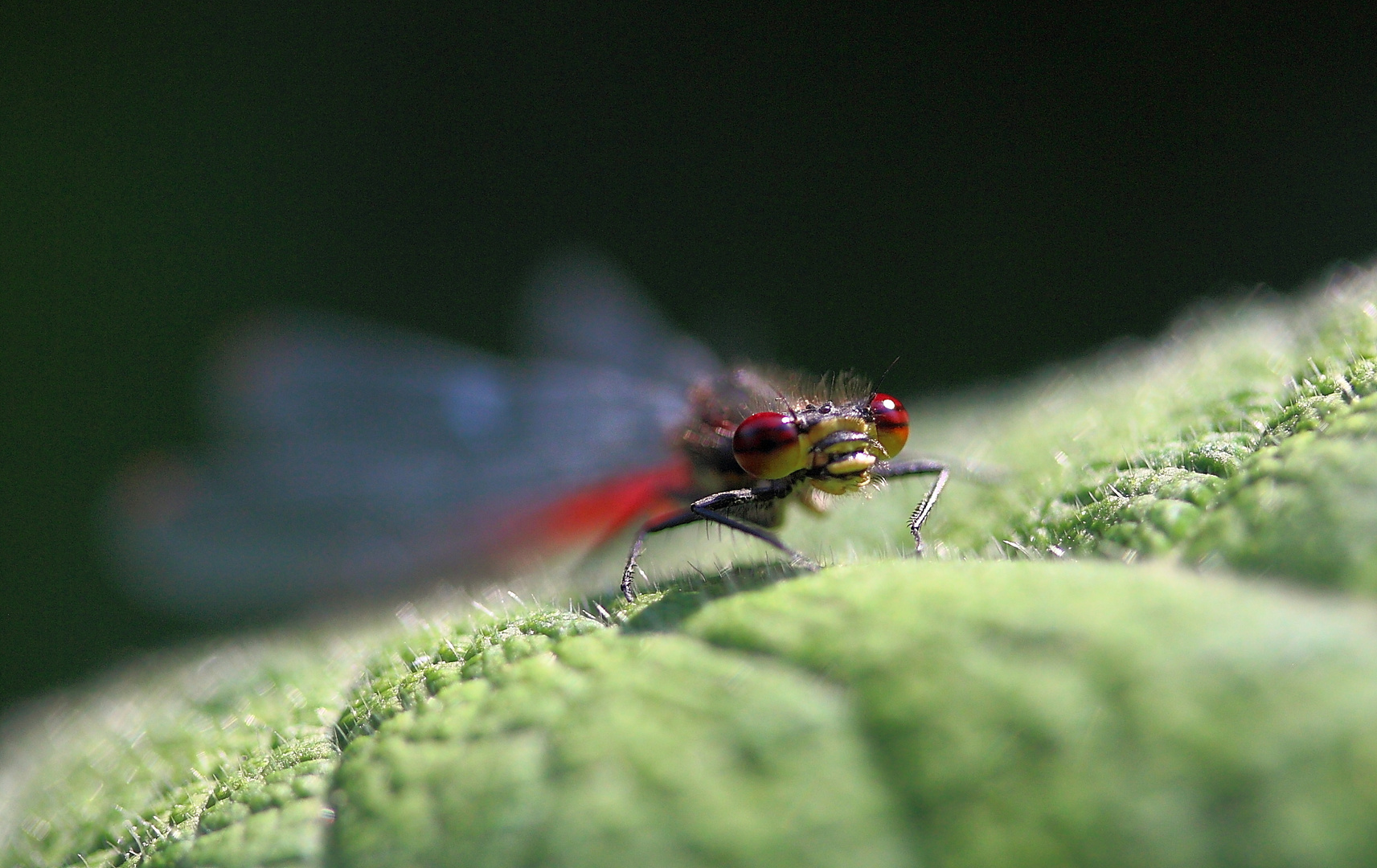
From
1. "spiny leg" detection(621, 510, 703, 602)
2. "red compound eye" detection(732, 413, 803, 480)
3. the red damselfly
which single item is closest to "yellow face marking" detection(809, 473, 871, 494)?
"red compound eye" detection(732, 413, 803, 480)

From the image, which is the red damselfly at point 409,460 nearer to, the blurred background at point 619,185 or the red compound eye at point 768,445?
the red compound eye at point 768,445


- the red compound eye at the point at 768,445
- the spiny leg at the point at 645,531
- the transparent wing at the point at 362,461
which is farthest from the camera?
the transparent wing at the point at 362,461

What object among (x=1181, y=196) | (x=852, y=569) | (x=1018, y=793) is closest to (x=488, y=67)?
(x=1181, y=196)

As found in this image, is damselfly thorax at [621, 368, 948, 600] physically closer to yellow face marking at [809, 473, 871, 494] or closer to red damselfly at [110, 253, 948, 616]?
yellow face marking at [809, 473, 871, 494]

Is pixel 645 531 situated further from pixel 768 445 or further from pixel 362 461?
pixel 362 461

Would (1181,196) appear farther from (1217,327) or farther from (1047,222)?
(1217,327)

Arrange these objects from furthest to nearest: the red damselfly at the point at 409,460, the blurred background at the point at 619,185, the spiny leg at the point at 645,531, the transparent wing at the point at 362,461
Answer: the blurred background at the point at 619,185 < the transparent wing at the point at 362,461 < the red damselfly at the point at 409,460 < the spiny leg at the point at 645,531

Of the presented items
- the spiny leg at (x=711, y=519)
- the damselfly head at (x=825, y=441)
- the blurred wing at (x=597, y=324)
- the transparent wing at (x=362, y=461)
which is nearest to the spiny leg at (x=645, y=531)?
the spiny leg at (x=711, y=519)
